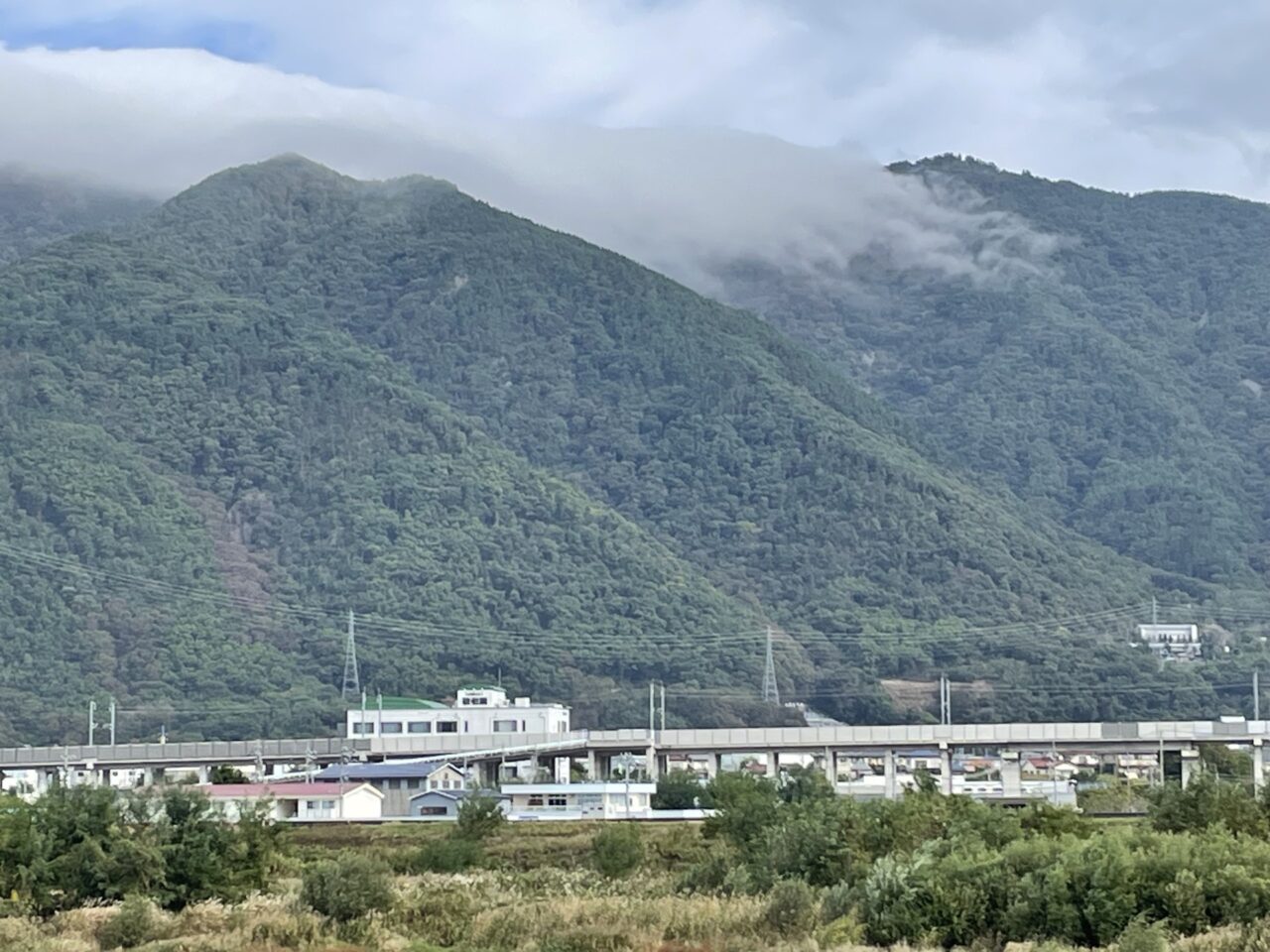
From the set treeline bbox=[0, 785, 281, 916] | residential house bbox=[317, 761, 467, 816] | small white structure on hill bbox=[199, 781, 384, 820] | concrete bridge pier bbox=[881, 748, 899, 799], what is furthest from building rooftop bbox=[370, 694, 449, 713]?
treeline bbox=[0, 785, 281, 916]

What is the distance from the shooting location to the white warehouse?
107188 mm

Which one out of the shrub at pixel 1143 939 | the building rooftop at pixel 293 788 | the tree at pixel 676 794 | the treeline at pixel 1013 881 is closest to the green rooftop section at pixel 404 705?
the tree at pixel 676 794

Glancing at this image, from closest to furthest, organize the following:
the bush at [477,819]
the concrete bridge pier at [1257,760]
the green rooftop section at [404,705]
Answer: the bush at [477,819] < the concrete bridge pier at [1257,760] < the green rooftop section at [404,705]

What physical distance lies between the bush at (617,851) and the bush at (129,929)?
18381 millimetres

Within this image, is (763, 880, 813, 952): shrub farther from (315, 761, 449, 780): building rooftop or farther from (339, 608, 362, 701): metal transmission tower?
(339, 608, 362, 701): metal transmission tower

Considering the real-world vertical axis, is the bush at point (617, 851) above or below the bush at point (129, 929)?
below

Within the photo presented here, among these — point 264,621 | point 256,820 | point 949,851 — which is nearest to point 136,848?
point 256,820

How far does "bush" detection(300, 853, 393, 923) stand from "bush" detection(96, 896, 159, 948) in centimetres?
260

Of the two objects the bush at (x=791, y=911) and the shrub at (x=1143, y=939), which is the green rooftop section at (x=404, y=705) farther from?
the shrub at (x=1143, y=939)

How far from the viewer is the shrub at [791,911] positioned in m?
33.2

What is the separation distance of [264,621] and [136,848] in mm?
92034

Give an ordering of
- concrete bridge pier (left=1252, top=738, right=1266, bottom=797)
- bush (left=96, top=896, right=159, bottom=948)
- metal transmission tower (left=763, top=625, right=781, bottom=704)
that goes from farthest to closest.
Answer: metal transmission tower (left=763, top=625, right=781, bottom=704) < concrete bridge pier (left=1252, top=738, right=1266, bottom=797) < bush (left=96, top=896, right=159, bottom=948)

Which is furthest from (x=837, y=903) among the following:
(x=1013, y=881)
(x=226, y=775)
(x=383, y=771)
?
(x=226, y=775)

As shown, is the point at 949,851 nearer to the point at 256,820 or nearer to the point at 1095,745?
the point at 256,820
